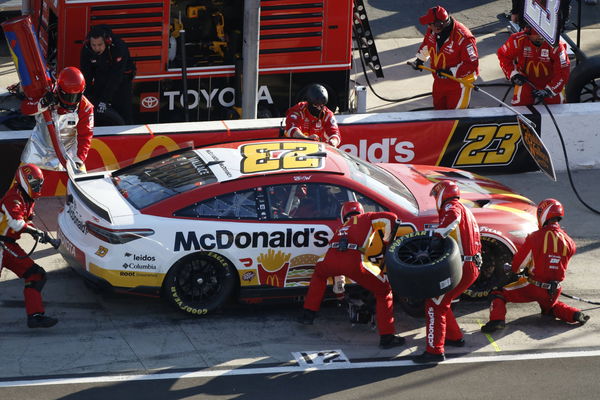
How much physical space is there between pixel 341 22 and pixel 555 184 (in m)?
3.74

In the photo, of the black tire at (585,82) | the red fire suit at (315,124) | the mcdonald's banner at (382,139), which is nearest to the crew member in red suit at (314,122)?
the red fire suit at (315,124)

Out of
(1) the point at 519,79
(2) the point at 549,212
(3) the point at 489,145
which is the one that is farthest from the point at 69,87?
(1) the point at 519,79

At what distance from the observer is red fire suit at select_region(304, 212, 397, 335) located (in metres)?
9.30

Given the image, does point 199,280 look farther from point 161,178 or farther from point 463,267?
point 463,267

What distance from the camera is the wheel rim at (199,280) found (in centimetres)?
956

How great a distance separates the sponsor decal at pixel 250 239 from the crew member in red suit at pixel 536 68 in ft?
17.4

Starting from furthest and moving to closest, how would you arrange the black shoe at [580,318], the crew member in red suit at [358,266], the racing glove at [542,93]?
the racing glove at [542,93] → the black shoe at [580,318] → the crew member in red suit at [358,266]

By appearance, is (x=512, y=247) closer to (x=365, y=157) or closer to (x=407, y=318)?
(x=407, y=318)

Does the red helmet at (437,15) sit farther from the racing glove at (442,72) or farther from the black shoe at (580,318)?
the black shoe at (580,318)

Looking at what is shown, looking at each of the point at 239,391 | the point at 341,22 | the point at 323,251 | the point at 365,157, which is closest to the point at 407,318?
the point at 323,251

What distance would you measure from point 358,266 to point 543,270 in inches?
69.4

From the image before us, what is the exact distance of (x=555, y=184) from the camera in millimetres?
13391

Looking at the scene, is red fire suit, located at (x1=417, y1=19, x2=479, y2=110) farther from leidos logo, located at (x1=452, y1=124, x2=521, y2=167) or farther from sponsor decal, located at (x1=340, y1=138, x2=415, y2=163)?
sponsor decal, located at (x1=340, y1=138, x2=415, y2=163)

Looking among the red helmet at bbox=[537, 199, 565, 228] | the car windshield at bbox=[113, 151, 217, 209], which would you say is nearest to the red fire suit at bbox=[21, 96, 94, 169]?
the car windshield at bbox=[113, 151, 217, 209]
